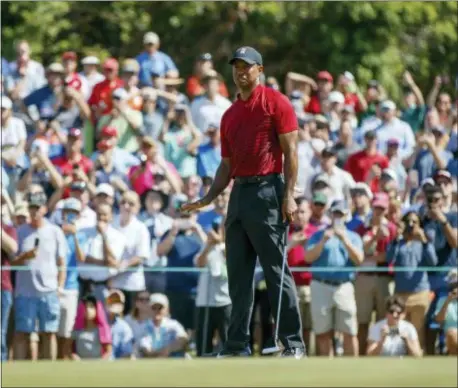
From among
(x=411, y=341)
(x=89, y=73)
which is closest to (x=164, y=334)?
(x=411, y=341)

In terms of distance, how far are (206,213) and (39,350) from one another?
234cm

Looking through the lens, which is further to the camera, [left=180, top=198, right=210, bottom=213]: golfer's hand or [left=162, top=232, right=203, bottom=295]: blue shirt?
[left=162, top=232, right=203, bottom=295]: blue shirt

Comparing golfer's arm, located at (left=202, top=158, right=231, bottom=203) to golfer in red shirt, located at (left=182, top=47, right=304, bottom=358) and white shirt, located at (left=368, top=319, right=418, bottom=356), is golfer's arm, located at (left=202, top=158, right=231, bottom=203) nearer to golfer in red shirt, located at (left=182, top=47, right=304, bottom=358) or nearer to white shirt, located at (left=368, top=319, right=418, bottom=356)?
golfer in red shirt, located at (left=182, top=47, right=304, bottom=358)

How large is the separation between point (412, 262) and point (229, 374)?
2.26 m

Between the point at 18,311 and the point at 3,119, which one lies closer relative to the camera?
the point at 18,311

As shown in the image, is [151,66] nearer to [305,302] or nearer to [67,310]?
[67,310]

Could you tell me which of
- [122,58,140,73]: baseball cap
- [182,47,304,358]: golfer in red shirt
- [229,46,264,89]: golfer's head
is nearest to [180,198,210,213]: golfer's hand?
[182,47,304,358]: golfer in red shirt

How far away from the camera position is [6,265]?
61.1 ft

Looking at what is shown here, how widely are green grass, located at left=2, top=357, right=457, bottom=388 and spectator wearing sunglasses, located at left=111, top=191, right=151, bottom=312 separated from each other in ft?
3.08

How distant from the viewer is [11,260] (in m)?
18.7

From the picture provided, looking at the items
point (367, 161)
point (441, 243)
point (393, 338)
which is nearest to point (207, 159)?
point (367, 161)

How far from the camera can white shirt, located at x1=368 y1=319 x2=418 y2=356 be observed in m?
18.6

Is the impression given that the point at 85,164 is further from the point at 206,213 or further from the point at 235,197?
the point at 235,197

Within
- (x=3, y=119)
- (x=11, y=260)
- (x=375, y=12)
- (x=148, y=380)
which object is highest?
(x=375, y=12)
